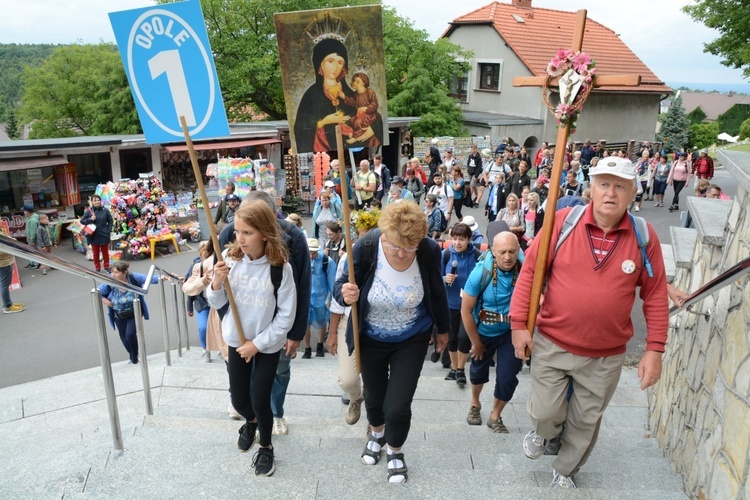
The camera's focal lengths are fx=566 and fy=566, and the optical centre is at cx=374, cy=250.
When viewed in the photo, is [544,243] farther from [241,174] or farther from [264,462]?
[241,174]

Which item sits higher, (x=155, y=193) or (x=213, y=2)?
(x=213, y=2)

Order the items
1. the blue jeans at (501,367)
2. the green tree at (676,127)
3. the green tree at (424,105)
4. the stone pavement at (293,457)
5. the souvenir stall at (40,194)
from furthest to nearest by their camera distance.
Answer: the green tree at (676,127), the green tree at (424,105), the souvenir stall at (40,194), the blue jeans at (501,367), the stone pavement at (293,457)

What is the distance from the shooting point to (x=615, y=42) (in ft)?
107

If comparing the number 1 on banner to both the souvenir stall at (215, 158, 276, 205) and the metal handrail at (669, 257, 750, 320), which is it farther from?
the souvenir stall at (215, 158, 276, 205)

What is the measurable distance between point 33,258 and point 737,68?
25.1 metres

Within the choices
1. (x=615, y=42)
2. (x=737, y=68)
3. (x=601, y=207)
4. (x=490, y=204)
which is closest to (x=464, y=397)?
(x=601, y=207)

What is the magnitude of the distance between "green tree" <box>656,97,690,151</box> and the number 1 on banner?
44.8 m

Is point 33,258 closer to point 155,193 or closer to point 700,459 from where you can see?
point 700,459

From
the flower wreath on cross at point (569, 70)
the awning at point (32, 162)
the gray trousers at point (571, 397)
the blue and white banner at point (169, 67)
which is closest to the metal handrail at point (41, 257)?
the blue and white banner at point (169, 67)

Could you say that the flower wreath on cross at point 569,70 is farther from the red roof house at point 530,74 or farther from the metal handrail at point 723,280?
the red roof house at point 530,74

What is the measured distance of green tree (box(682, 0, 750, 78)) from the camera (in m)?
19.7

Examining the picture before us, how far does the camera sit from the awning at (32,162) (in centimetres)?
1356

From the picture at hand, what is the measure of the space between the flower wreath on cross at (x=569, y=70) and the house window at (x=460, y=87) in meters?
30.0

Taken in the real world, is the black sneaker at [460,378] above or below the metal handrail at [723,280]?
below
